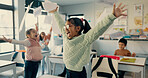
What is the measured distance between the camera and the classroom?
45.6 inches

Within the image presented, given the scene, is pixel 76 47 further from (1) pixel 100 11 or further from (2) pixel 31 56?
(1) pixel 100 11

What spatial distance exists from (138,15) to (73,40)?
14.8ft

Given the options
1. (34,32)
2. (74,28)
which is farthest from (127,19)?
(74,28)

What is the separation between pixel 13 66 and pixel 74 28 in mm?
1477

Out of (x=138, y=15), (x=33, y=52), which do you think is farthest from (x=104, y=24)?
(x=138, y=15)

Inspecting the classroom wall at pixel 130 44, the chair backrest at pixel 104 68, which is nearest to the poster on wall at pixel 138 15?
the classroom wall at pixel 130 44

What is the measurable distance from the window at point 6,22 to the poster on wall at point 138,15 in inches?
167

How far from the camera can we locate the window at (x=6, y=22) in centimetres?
386

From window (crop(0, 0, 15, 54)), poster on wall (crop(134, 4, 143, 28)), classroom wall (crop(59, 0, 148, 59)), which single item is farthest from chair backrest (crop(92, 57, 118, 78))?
poster on wall (crop(134, 4, 143, 28))

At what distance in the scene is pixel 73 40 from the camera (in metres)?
1.15

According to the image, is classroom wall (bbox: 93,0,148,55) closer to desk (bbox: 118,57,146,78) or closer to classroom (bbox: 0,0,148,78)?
classroom (bbox: 0,0,148,78)

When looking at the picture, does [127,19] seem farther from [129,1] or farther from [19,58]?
[19,58]

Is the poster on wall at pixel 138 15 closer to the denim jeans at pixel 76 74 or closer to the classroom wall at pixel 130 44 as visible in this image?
the classroom wall at pixel 130 44

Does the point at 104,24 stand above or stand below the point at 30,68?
above
